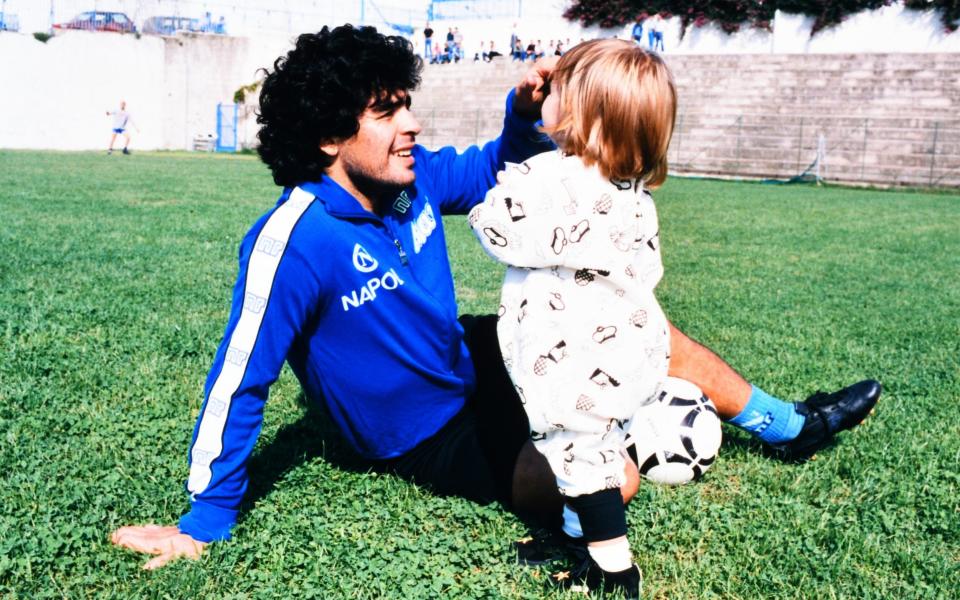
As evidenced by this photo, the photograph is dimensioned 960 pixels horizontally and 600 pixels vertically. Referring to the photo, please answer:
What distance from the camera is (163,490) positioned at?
10.2 ft

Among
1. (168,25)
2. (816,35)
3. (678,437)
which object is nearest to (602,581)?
(678,437)

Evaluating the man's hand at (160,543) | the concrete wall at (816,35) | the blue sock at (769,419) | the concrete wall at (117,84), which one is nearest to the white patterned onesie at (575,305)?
the man's hand at (160,543)

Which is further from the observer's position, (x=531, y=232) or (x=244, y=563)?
(x=244, y=563)

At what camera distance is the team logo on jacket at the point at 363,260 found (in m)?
2.76

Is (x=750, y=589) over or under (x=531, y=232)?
under

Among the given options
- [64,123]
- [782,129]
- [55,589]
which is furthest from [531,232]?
[64,123]

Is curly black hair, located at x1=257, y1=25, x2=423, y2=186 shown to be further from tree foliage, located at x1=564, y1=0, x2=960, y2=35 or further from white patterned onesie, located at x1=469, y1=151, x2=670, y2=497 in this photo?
tree foliage, located at x1=564, y1=0, x2=960, y2=35

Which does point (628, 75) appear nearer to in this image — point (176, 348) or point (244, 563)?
point (244, 563)

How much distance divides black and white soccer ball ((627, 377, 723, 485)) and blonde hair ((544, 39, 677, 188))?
135 centimetres

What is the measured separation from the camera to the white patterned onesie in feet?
7.81

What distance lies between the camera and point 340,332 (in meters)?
2.82

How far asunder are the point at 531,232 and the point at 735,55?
33.3 meters

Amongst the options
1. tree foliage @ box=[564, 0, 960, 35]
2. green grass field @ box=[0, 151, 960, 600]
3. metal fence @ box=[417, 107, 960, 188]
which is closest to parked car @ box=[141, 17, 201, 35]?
tree foliage @ box=[564, 0, 960, 35]

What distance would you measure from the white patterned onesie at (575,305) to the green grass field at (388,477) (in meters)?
0.49
